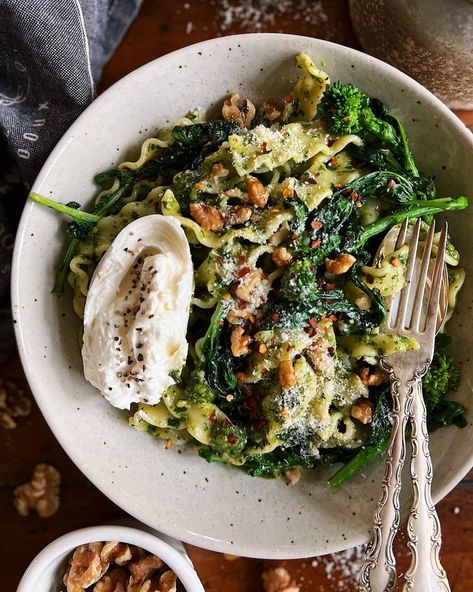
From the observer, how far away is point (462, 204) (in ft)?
10.7

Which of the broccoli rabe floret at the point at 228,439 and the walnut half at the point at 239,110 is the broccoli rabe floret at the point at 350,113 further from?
the broccoli rabe floret at the point at 228,439

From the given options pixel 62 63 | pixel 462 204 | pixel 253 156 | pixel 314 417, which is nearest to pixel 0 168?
pixel 62 63

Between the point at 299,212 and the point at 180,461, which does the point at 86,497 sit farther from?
the point at 299,212

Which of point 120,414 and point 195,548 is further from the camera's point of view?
point 195,548

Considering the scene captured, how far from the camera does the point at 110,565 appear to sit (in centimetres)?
365

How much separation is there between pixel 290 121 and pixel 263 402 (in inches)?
50.8

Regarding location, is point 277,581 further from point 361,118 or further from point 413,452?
point 361,118

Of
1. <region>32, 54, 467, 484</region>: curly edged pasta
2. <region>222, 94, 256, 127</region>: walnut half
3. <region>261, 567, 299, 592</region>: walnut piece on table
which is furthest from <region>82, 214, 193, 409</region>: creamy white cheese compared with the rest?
<region>261, 567, 299, 592</region>: walnut piece on table

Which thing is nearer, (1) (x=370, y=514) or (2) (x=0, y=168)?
(1) (x=370, y=514)

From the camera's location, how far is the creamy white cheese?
117 inches

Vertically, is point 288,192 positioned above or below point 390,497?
above

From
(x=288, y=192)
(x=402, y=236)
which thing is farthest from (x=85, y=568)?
(x=402, y=236)

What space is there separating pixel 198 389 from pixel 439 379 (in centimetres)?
110

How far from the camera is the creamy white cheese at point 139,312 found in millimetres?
2961
